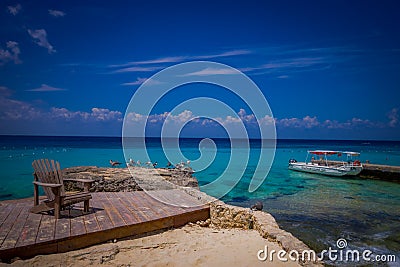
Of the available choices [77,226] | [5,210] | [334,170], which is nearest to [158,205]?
[77,226]

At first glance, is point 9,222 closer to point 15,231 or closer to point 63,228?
point 15,231

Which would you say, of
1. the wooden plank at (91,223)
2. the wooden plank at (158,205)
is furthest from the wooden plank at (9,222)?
the wooden plank at (158,205)

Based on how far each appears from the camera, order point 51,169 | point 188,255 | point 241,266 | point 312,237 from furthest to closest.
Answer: point 312,237 < point 51,169 < point 188,255 < point 241,266

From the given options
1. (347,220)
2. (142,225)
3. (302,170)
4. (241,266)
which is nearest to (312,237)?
(347,220)

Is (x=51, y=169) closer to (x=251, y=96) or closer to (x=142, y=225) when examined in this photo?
(x=142, y=225)

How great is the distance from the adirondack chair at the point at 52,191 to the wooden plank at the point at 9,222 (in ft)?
1.10

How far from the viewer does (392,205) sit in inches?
546

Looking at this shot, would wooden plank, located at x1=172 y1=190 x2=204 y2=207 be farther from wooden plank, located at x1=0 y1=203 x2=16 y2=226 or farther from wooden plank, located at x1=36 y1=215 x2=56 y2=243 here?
wooden plank, located at x1=0 y1=203 x2=16 y2=226

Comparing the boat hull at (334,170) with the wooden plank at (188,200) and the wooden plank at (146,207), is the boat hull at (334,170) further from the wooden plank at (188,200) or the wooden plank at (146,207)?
the wooden plank at (146,207)

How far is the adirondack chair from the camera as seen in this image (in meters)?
5.00

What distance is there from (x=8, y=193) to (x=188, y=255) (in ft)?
42.1

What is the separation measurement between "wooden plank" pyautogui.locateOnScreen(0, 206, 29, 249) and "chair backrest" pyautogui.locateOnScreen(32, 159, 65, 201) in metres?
0.57

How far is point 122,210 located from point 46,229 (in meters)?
1.62

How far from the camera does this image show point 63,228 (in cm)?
462
